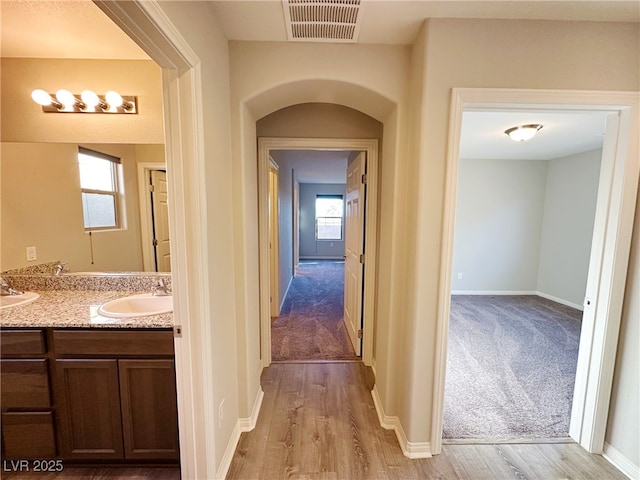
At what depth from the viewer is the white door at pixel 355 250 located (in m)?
2.48

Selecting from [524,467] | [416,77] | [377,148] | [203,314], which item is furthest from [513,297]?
[203,314]

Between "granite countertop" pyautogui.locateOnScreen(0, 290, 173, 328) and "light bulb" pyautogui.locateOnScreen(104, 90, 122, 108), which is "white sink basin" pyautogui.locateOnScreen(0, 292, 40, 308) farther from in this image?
"light bulb" pyautogui.locateOnScreen(104, 90, 122, 108)

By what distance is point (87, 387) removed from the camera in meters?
1.39

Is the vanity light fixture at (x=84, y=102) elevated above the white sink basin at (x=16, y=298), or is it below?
above

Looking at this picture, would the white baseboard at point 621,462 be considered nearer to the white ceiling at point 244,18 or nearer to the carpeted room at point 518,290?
the carpeted room at point 518,290

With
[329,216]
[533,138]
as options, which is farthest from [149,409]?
[329,216]

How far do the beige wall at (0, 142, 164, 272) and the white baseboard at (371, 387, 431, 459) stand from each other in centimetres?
204

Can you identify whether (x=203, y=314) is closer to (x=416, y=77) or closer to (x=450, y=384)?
(x=416, y=77)

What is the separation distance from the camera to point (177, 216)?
1147mm

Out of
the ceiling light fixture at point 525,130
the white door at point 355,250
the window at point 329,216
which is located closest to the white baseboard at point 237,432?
the white door at point 355,250

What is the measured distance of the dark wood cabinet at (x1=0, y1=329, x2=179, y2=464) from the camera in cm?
135

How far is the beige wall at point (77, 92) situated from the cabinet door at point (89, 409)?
140 cm

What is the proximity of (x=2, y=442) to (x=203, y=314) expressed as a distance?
140 centimetres

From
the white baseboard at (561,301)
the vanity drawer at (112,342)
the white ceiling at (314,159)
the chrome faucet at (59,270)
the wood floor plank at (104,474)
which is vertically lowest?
the wood floor plank at (104,474)
